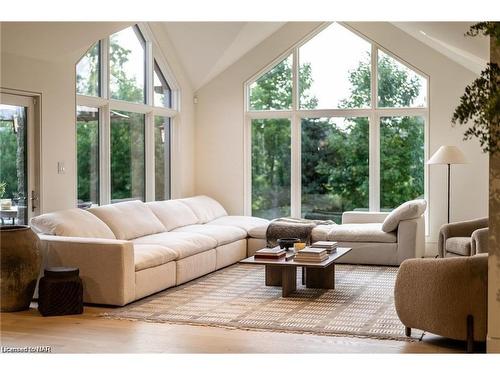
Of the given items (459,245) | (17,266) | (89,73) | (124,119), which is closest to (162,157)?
(124,119)

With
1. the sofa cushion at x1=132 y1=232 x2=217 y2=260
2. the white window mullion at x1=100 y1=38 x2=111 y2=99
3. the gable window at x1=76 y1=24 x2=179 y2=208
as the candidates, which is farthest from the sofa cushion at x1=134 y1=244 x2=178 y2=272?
the white window mullion at x1=100 y1=38 x2=111 y2=99

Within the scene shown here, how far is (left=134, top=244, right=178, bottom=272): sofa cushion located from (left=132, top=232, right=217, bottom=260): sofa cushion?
0.15 metres

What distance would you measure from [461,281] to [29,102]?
422 cm

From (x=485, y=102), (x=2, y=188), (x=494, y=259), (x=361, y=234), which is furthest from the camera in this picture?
(x=361, y=234)

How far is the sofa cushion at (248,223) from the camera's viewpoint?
28.3 feet

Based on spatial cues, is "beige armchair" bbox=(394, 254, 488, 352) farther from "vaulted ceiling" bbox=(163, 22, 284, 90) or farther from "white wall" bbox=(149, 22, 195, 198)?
"white wall" bbox=(149, 22, 195, 198)

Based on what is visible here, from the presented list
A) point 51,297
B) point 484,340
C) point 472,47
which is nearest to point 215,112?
point 472,47

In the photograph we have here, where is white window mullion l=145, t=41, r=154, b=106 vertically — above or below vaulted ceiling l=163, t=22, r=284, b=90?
below

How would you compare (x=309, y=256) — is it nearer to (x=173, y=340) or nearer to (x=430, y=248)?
(x=173, y=340)

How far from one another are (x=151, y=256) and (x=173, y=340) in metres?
1.56

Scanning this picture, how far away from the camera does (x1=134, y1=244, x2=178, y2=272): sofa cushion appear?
6091 millimetres

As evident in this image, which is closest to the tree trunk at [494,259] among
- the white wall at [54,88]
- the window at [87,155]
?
the white wall at [54,88]

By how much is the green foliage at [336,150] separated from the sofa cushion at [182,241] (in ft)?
7.61

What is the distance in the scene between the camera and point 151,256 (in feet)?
20.5
